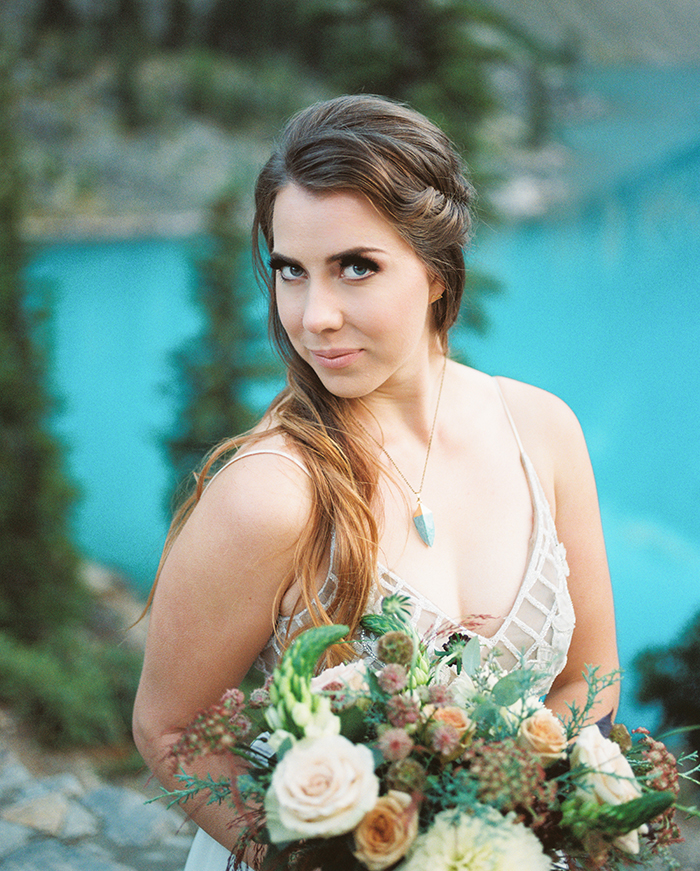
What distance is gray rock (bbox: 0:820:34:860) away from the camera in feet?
8.94

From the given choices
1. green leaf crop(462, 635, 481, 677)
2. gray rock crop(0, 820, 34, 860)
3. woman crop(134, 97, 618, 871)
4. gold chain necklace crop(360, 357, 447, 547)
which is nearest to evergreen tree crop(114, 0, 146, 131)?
woman crop(134, 97, 618, 871)

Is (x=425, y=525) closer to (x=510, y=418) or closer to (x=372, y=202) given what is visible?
(x=510, y=418)

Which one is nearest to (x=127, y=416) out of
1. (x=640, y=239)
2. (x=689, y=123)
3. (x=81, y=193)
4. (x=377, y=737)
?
(x=81, y=193)

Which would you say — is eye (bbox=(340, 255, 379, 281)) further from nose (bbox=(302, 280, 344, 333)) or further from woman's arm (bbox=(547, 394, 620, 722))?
woman's arm (bbox=(547, 394, 620, 722))

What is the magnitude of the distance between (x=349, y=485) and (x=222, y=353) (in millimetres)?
2165

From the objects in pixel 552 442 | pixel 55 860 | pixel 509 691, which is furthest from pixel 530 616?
pixel 55 860

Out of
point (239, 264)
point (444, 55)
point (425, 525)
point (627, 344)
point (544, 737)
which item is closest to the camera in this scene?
point (544, 737)

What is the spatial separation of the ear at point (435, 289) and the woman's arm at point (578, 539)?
39 cm

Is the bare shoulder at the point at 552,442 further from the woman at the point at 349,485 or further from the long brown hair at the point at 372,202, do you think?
the long brown hair at the point at 372,202

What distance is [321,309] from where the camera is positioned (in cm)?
137

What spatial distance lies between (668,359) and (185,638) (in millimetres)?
2213

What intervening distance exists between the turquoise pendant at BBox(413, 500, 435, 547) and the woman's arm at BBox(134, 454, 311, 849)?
285 mm

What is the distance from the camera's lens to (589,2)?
3.01 metres

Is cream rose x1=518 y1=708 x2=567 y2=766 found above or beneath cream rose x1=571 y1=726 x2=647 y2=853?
above
